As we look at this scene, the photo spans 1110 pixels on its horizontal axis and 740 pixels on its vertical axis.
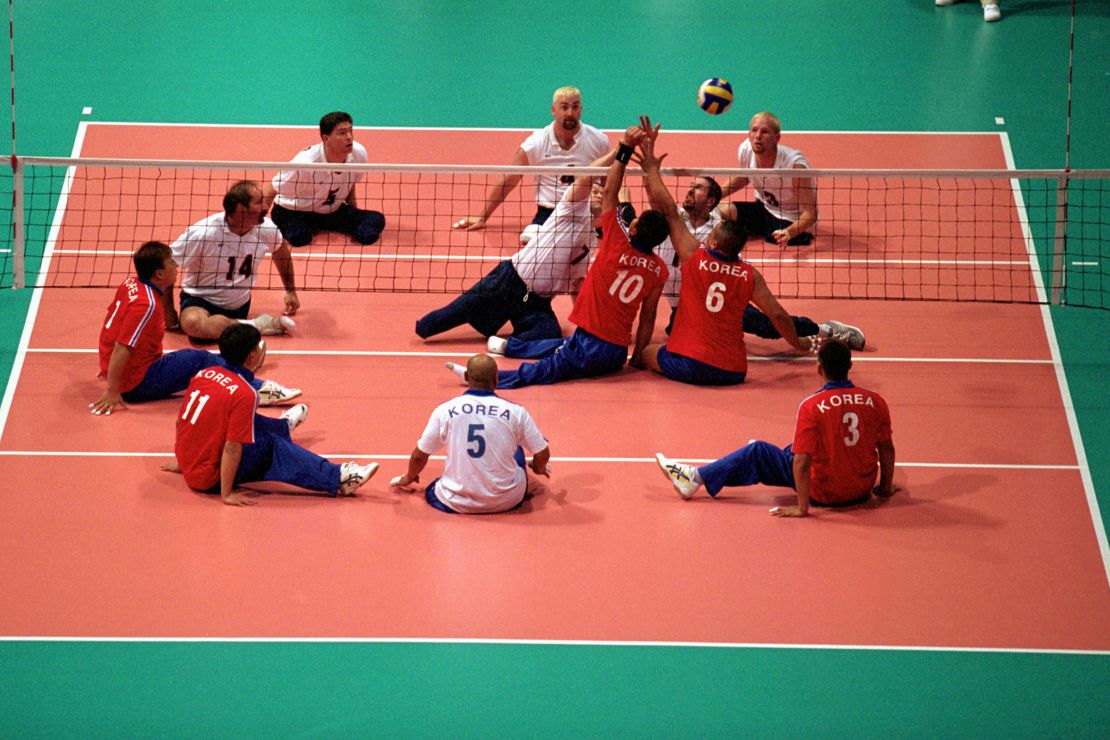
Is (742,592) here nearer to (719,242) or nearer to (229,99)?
(719,242)

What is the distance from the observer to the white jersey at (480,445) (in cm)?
929

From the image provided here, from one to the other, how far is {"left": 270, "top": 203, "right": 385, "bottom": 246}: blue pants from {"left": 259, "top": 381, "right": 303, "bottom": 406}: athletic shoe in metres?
2.70

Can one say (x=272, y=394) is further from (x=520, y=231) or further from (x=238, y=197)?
(x=520, y=231)

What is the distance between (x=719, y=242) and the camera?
11.1m

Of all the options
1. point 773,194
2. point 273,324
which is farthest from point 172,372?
point 773,194

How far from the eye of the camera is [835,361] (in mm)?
9484

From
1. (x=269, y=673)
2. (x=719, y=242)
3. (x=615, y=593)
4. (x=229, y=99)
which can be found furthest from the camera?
(x=229, y=99)

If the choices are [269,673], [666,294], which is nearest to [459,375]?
[666,294]

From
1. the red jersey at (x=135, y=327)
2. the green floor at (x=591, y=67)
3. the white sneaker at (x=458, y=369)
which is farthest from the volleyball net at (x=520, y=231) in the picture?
the red jersey at (x=135, y=327)

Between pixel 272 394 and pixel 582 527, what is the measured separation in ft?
8.93

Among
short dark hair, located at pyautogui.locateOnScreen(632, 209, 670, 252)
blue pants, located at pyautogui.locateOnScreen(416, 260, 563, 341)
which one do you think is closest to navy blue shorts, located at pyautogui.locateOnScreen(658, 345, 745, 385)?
short dark hair, located at pyautogui.locateOnScreen(632, 209, 670, 252)

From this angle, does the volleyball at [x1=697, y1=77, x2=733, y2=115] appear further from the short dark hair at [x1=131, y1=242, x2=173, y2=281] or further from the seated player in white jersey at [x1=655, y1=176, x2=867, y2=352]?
the short dark hair at [x1=131, y1=242, x2=173, y2=281]

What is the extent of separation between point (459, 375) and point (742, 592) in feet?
11.0

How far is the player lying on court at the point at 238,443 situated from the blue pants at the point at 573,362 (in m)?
1.84
